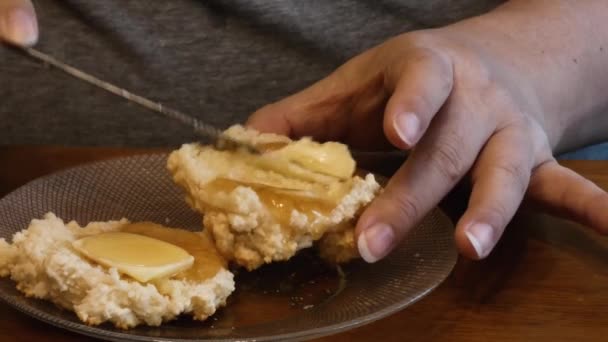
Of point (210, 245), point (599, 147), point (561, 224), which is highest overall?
point (210, 245)

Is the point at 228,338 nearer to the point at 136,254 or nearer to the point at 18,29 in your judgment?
the point at 136,254

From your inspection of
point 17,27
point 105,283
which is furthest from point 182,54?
point 105,283

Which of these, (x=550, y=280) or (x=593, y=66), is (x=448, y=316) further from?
(x=593, y=66)

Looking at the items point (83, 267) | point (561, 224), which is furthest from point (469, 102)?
point (83, 267)

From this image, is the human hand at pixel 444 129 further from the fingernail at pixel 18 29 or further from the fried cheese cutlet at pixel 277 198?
the fingernail at pixel 18 29

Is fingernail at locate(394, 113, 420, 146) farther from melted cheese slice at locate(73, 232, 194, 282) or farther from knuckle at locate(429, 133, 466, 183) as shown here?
melted cheese slice at locate(73, 232, 194, 282)

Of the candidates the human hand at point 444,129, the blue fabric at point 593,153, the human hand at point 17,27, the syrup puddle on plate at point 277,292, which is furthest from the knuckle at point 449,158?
the blue fabric at point 593,153

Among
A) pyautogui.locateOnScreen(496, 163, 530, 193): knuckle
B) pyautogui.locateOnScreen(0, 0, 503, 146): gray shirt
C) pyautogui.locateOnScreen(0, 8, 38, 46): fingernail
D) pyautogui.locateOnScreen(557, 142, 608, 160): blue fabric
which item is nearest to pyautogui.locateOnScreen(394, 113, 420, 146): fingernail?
pyautogui.locateOnScreen(496, 163, 530, 193): knuckle
